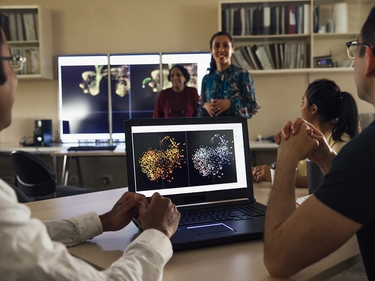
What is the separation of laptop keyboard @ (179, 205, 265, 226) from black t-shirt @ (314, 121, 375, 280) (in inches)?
14.9

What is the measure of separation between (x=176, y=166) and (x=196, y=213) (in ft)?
0.54

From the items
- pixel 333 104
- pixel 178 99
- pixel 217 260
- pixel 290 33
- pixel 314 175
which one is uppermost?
pixel 290 33

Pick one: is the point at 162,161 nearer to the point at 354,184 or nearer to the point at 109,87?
the point at 354,184

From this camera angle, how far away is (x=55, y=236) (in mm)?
982

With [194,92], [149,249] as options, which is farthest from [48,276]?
[194,92]

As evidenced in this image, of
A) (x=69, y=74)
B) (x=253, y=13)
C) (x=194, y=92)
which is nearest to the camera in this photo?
(x=194, y=92)

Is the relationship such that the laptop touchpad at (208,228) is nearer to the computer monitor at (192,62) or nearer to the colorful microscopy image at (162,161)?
the colorful microscopy image at (162,161)

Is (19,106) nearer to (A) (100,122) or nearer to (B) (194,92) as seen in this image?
(A) (100,122)

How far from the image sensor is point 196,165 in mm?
1247

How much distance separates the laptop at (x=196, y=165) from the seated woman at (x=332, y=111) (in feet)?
2.56

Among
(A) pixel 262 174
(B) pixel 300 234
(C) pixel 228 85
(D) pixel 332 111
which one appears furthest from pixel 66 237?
(C) pixel 228 85

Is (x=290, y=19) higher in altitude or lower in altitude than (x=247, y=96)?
higher

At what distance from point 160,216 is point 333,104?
4.58 ft

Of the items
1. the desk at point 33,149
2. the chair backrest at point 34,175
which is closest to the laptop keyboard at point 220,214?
the chair backrest at point 34,175
